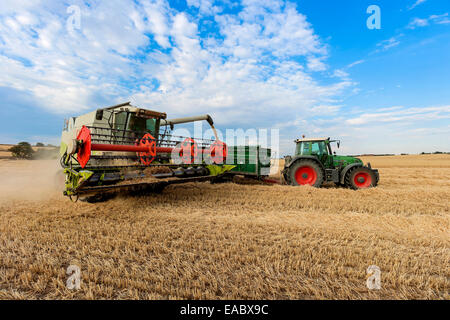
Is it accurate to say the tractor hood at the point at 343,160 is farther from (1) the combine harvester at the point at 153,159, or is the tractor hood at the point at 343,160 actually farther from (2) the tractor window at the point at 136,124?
(2) the tractor window at the point at 136,124

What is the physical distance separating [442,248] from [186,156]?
5446 millimetres

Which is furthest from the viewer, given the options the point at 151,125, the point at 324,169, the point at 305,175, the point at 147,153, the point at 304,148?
the point at 304,148

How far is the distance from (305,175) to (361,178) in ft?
5.79

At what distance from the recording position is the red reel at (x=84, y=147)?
4.05 meters

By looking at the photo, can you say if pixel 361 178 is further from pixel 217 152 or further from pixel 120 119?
pixel 120 119

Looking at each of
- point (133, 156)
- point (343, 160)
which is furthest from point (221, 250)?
point (343, 160)

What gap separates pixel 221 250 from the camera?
262 cm

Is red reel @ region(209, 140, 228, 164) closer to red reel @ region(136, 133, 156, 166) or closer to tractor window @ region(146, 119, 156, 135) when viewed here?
red reel @ region(136, 133, 156, 166)

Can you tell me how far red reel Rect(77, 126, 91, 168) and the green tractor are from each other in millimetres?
6290

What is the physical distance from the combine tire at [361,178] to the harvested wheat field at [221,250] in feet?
7.14

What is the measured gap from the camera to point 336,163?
805 cm

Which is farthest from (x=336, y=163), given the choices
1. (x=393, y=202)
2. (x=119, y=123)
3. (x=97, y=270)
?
(x=97, y=270)

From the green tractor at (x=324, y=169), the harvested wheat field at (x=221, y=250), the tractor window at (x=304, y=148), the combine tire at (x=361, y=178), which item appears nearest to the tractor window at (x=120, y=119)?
the harvested wheat field at (x=221, y=250)

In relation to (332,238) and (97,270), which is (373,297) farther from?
(97,270)
